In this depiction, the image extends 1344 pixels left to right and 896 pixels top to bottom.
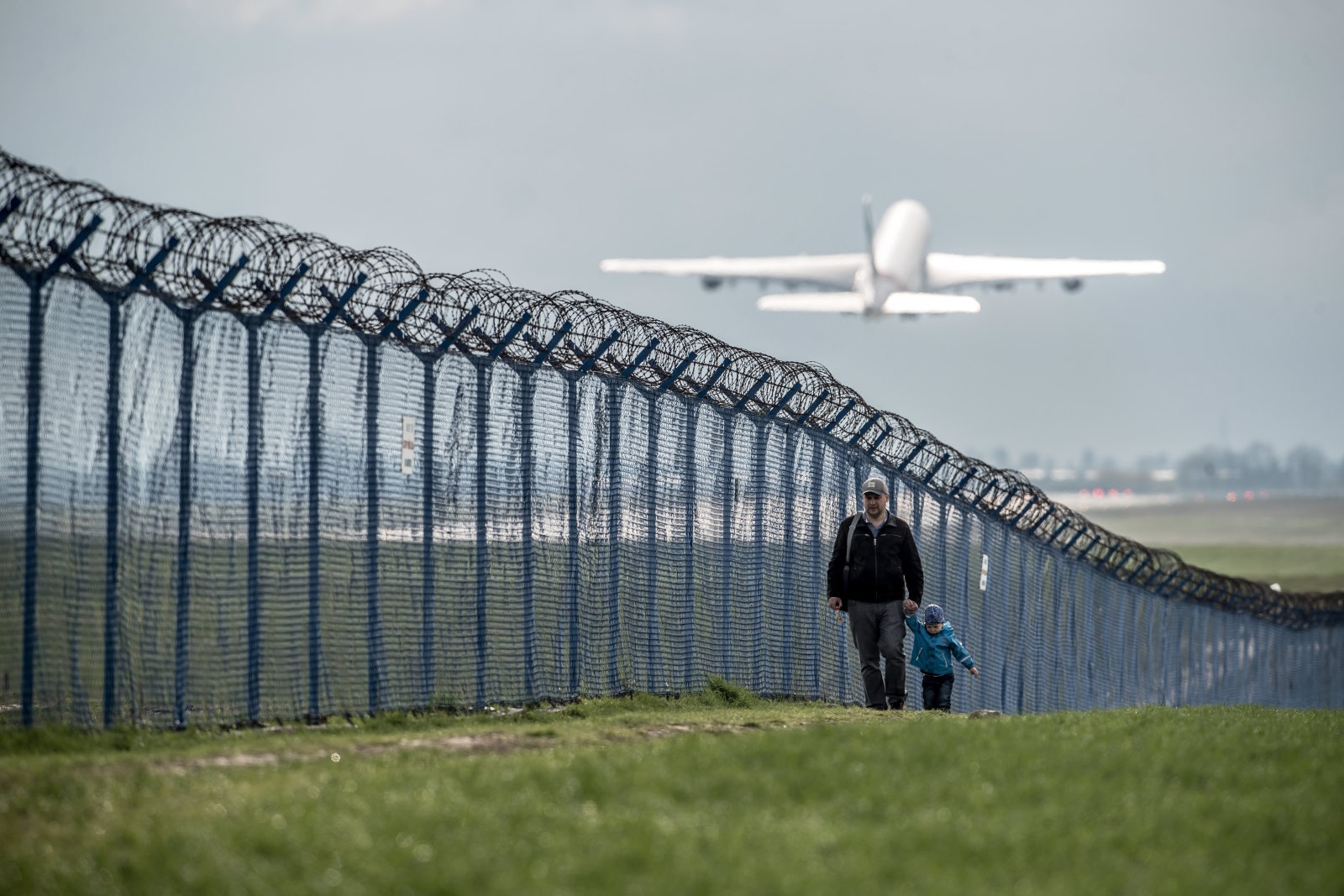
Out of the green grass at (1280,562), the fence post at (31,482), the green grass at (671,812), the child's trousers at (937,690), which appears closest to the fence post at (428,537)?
the green grass at (671,812)

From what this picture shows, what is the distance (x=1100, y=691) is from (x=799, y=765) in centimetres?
1601

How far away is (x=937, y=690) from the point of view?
48.7ft

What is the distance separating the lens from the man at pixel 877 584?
13.1 m

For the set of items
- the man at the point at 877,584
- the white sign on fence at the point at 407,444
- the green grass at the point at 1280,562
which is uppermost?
the white sign on fence at the point at 407,444

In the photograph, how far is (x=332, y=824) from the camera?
6.24 meters

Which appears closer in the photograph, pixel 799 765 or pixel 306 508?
pixel 799 765

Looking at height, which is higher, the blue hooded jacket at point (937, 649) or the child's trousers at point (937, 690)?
the blue hooded jacket at point (937, 649)

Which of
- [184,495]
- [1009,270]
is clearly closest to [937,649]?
[184,495]

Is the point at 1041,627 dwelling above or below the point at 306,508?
below

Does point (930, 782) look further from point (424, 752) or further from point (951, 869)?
point (424, 752)

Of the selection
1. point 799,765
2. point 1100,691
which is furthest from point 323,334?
point 1100,691

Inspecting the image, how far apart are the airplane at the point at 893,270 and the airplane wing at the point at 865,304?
0.17 feet

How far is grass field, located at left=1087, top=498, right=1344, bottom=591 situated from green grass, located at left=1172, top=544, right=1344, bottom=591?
0.03 metres

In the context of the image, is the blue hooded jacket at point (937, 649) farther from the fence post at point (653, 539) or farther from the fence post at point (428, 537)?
the fence post at point (428, 537)
